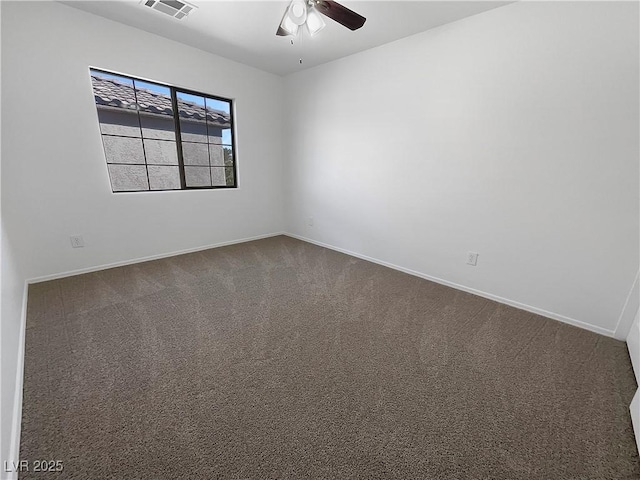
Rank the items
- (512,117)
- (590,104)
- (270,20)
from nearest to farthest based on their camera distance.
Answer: (590,104) → (512,117) → (270,20)

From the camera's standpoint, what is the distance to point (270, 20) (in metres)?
2.44

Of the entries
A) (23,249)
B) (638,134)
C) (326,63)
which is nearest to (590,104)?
(638,134)

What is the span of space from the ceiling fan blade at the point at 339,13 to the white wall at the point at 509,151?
3.65 feet

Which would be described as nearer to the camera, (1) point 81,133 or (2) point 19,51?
(2) point 19,51

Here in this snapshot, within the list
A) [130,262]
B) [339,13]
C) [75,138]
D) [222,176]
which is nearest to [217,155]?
[222,176]

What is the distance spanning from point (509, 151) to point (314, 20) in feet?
6.08

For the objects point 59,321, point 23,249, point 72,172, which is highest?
point 72,172

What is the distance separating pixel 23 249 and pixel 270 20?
3098 mm

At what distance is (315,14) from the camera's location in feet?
5.94

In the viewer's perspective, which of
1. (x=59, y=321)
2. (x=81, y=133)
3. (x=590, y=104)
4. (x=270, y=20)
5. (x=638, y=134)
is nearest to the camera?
(x=638, y=134)

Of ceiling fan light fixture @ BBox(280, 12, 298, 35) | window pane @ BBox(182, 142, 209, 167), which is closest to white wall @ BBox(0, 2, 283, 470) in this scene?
window pane @ BBox(182, 142, 209, 167)

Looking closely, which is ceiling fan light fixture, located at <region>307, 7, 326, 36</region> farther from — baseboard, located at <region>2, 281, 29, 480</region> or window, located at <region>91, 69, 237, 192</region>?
baseboard, located at <region>2, 281, 29, 480</region>

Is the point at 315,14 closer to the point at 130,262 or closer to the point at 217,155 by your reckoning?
the point at 217,155

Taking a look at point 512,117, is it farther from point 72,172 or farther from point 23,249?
point 23,249
